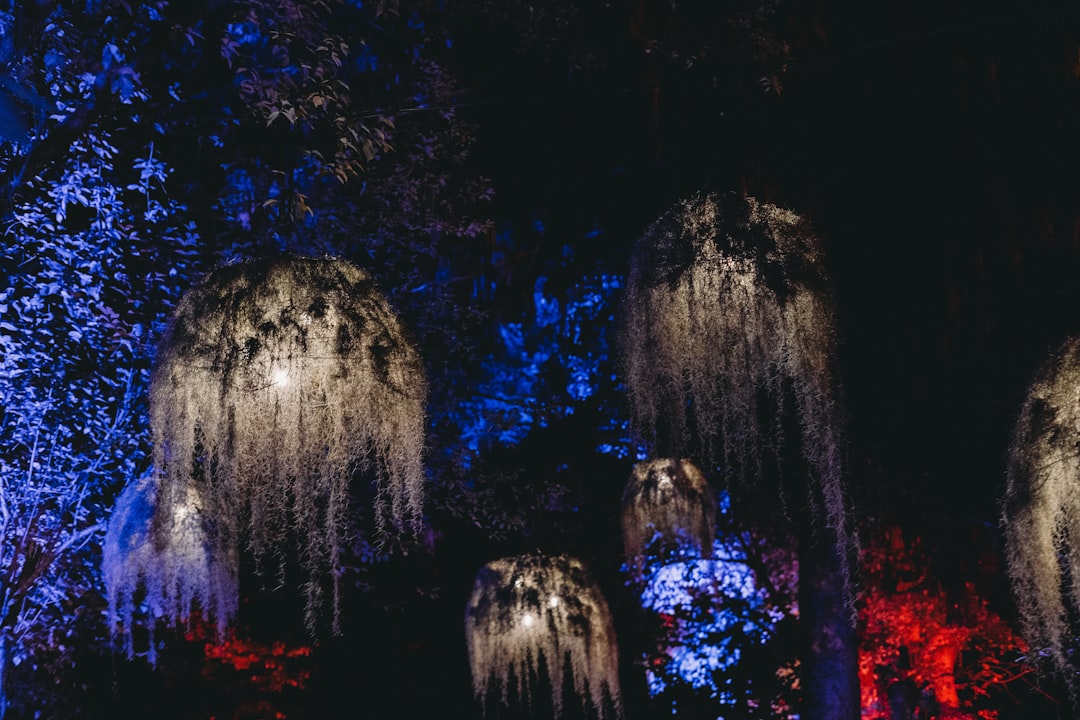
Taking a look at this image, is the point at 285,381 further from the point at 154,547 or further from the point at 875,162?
the point at 875,162

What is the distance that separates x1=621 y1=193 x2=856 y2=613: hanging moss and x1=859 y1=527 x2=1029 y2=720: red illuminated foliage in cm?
1143

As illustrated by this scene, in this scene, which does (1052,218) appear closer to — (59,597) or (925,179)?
(925,179)

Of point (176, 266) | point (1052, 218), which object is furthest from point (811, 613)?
point (176, 266)

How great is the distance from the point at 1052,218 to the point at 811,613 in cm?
392

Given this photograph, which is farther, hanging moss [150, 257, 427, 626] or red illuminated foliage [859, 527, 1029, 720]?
red illuminated foliage [859, 527, 1029, 720]

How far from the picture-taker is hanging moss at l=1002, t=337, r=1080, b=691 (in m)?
3.97

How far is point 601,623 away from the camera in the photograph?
9.58m

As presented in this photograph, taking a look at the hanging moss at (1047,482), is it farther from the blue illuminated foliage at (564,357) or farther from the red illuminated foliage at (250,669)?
the red illuminated foliage at (250,669)

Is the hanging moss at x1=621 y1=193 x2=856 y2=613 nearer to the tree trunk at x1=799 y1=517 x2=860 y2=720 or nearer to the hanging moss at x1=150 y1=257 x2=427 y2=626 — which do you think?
the hanging moss at x1=150 y1=257 x2=427 y2=626

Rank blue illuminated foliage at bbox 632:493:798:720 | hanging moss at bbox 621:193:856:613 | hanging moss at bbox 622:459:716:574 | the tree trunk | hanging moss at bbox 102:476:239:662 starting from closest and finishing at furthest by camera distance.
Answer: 1. hanging moss at bbox 621:193:856:613
2. hanging moss at bbox 102:476:239:662
3. the tree trunk
4. hanging moss at bbox 622:459:716:574
5. blue illuminated foliage at bbox 632:493:798:720

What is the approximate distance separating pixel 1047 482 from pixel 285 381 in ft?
10.3

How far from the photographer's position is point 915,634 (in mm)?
15109

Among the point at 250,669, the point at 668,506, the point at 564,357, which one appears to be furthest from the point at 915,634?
the point at 250,669

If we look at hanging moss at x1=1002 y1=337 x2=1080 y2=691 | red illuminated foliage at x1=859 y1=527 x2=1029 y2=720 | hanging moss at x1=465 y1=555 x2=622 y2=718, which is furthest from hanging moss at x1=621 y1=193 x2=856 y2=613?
red illuminated foliage at x1=859 y1=527 x2=1029 y2=720
